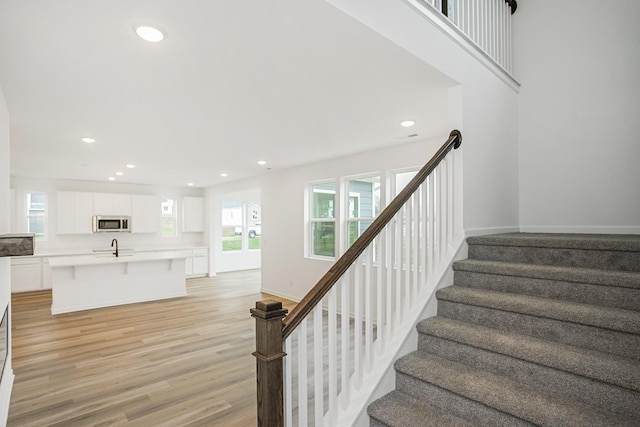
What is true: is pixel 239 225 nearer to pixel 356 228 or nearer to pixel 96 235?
pixel 96 235

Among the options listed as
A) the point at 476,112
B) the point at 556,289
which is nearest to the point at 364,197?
the point at 476,112

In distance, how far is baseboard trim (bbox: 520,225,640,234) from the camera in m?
2.89

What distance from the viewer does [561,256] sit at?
2.27m

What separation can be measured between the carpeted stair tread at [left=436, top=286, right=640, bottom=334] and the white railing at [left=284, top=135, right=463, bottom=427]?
0.64 feet

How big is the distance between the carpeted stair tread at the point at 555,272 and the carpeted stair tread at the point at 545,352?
1.42ft

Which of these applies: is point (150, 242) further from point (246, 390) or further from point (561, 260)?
point (561, 260)

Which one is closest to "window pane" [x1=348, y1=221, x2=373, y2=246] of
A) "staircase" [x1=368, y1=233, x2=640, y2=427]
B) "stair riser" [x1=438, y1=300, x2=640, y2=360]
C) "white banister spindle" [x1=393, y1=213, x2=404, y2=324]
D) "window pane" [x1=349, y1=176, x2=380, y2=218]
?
"window pane" [x1=349, y1=176, x2=380, y2=218]

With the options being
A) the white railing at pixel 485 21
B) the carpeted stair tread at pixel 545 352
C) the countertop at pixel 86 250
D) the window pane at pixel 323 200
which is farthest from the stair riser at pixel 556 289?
the countertop at pixel 86 250

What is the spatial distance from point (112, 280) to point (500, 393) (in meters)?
6.17

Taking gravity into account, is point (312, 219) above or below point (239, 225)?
above

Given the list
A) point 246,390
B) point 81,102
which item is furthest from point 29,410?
point 81,102

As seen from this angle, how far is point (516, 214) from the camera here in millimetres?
3379

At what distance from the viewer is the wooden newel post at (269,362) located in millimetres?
1487

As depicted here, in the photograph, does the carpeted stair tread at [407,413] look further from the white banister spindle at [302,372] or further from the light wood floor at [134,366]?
the light wood floor at [134,366]
